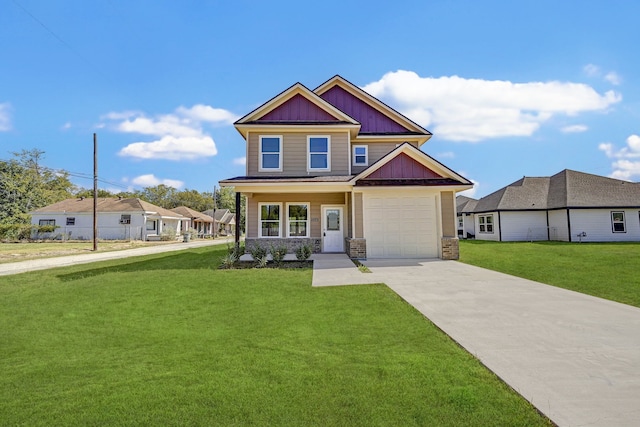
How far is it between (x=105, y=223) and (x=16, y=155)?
21.6m

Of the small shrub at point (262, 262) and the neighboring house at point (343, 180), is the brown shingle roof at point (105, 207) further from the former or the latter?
the small shrub at point (262, 262)

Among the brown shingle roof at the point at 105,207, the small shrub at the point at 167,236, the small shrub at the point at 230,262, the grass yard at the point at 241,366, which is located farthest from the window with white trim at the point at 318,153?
the brown shingle roof at the point at 105,207

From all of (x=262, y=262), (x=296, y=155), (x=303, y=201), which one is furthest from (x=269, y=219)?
(x=262, y=262)

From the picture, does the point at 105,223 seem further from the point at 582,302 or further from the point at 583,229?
the point at 583,229

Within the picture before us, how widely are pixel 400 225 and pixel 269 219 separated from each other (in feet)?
21.9

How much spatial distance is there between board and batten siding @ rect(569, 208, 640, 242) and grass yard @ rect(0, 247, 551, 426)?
23172mm

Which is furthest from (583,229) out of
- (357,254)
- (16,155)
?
(16,155)

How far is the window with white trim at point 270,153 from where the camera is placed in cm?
1612

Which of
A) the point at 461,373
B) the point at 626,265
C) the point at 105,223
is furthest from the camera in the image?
the point at 105,223

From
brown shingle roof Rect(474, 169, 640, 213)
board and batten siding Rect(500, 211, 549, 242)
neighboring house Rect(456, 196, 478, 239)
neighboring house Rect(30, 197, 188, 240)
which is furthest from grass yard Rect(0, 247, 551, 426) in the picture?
neighboring house Rect(30, 197, 188, 240)

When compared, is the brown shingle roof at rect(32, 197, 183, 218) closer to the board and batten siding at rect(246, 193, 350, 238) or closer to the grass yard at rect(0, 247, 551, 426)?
the board and batten siding at rect(246, 193, 350, 238)

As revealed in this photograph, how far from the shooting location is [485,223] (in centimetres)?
2783

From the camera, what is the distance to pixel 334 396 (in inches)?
120

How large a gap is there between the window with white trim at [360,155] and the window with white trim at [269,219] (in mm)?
5115
